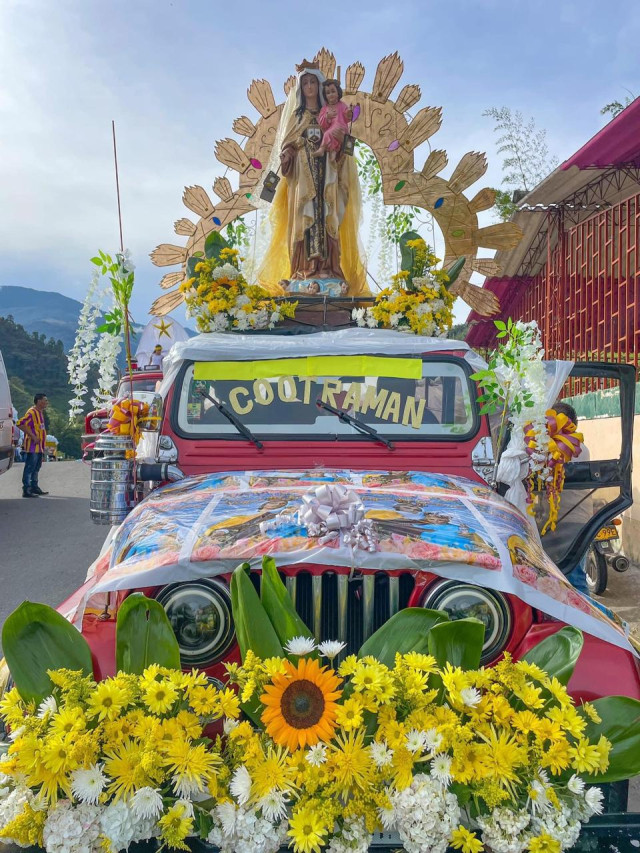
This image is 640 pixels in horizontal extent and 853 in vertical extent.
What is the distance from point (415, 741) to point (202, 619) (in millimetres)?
719

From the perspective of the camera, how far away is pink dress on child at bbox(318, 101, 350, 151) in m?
4.39

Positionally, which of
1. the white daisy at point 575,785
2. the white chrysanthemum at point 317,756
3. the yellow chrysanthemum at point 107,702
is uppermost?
the yellow chrysanthemum at point 107,702

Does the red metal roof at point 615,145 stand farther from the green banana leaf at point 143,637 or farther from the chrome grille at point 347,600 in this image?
the green banana leaf at point 143,637

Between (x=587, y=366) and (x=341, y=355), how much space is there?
3.82 feet

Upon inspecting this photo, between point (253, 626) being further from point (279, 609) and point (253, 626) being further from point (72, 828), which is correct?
point (72, 828)

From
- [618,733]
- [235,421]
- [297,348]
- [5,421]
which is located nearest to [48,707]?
[618,733]

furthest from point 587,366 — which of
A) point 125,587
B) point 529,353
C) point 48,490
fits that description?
point 48,490

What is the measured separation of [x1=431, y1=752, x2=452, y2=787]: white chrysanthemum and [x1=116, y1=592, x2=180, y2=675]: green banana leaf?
66 cm

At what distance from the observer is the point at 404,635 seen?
1784 millimetres

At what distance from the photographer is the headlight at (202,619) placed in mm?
1984

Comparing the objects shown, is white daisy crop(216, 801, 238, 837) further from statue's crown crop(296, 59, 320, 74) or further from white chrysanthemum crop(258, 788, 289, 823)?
statue's crown crop(296, 59, 320, 74)

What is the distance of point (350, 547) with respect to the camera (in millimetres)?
1980

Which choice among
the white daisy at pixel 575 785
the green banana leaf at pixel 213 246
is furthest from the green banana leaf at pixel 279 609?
the green banana leaf at pixel 213 246

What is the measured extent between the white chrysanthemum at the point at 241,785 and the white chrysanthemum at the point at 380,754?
27cm
